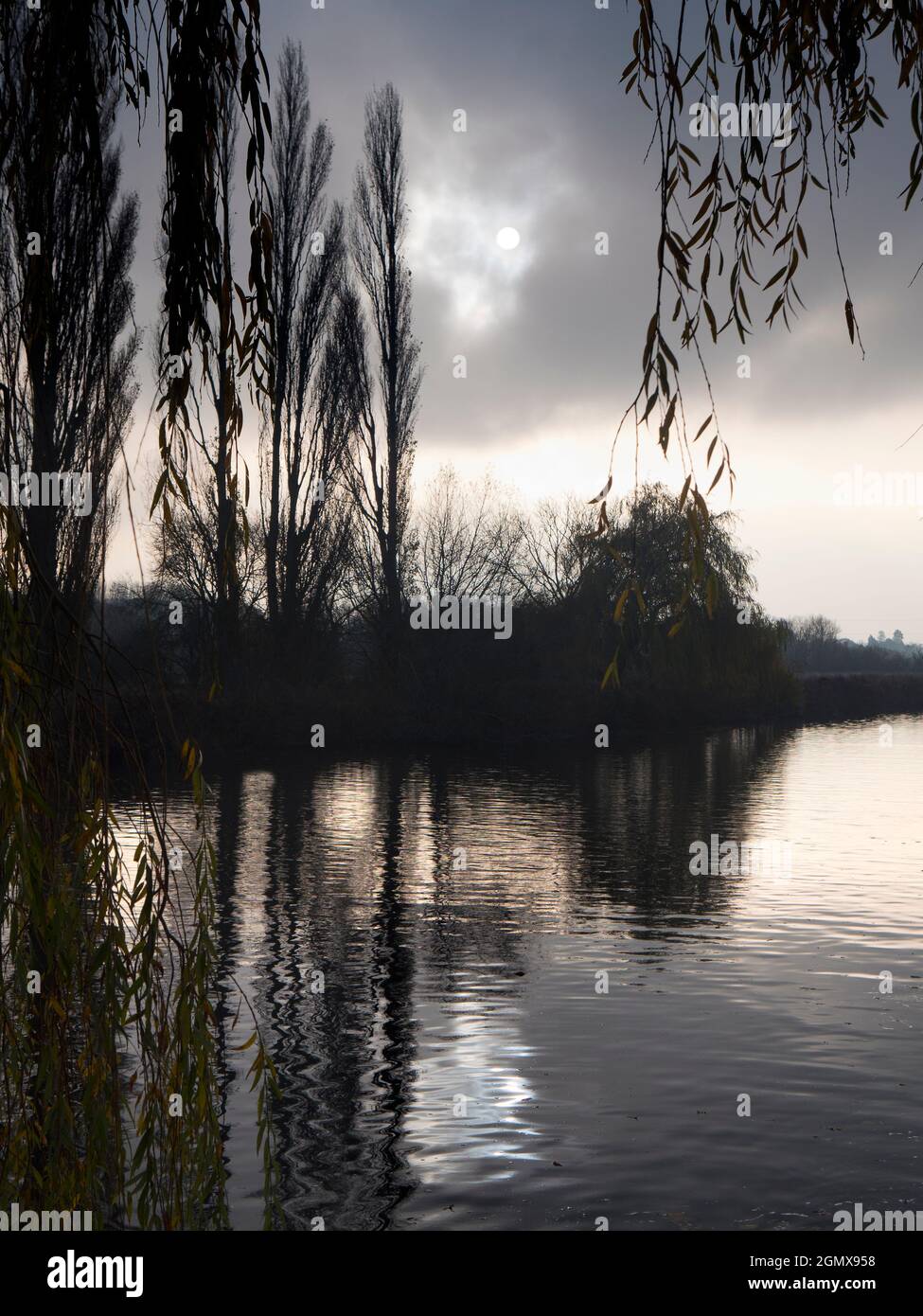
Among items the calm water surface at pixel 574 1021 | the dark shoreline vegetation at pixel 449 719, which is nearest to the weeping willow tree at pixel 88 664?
the calm water surface at pixel 574 1021

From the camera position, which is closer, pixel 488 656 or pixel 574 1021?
pixel 574 1021

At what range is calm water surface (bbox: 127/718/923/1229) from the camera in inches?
254

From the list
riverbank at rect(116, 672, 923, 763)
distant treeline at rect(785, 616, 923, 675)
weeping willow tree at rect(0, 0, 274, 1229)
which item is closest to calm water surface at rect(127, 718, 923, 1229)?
weeping willow tree at rect(0, 0, 274, 1229)

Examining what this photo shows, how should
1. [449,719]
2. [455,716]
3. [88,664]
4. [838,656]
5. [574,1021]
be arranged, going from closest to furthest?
[88,664] → [574,1021] → [449,719] → [455,716] → [838,656]

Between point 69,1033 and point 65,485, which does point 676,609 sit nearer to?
point 65,485

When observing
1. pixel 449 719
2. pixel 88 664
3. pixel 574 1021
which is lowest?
pixel 574 1021

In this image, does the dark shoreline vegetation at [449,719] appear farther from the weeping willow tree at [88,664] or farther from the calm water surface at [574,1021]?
the weeping willow tree at [88,664]

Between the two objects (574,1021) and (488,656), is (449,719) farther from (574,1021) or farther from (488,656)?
(574,1021)

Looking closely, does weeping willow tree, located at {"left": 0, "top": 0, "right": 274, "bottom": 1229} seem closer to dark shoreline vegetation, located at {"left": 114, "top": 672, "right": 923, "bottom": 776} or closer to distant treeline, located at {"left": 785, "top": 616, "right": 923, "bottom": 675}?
dark shoreline vegetation, located at {"left": 114, "top": 672, "right": 923, "bottom": 776}

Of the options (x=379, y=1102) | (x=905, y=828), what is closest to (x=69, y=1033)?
(x=379, y=1102)

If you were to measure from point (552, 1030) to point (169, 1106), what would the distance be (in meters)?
6.14

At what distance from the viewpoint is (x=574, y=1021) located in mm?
9633

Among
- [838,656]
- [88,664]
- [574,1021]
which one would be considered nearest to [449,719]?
[574,1021]

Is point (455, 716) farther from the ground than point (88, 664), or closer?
closer
